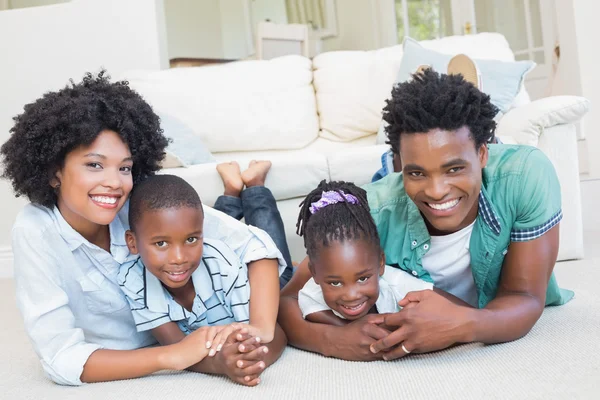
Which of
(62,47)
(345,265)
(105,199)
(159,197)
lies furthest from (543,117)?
(62,47)

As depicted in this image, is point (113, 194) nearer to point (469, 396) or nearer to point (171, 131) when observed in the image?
point (469, 396)

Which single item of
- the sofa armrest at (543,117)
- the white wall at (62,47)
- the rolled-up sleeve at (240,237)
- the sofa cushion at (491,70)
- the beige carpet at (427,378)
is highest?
the white wall at (62,47)

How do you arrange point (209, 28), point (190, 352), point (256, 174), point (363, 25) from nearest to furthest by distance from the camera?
point (190, 352)
point (256, 174)
point (363, 25)
point (209, 28)

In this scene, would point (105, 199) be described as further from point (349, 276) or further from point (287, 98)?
point (287, 98)

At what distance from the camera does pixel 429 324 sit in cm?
120

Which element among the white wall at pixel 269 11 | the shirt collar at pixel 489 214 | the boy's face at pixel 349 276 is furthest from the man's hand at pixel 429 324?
the white wall at pixel 269 11

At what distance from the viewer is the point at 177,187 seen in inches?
54.9

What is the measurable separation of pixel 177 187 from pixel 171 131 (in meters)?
1.22

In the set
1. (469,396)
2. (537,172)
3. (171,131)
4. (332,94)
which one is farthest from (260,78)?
(469,396)

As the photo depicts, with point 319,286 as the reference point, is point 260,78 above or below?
above

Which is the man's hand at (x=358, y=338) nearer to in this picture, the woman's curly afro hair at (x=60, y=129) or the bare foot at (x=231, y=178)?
the woman's curly afro hair at (x=60, y=129)

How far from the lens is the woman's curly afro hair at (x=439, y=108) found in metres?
1.27

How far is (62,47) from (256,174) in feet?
5.49

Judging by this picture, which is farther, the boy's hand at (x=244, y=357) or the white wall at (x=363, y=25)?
the white wall at (x=363, y=25)
